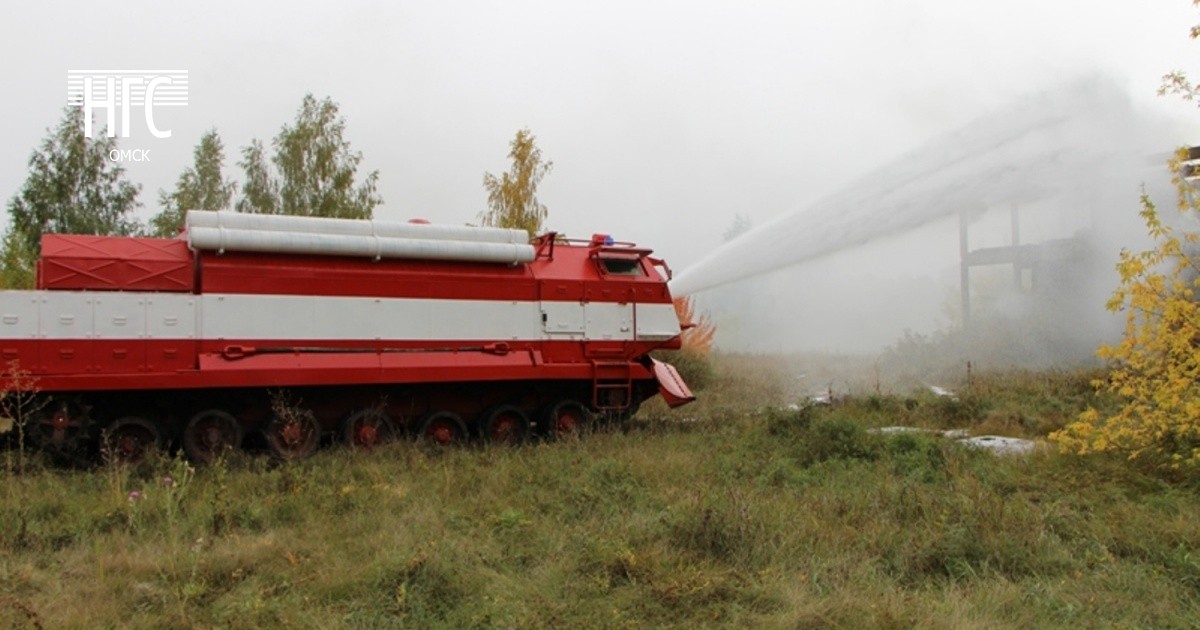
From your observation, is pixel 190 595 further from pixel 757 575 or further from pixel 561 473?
pixel 561 473

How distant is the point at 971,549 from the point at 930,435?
4405 mm

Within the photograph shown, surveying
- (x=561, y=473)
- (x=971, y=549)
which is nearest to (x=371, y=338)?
(x=561, y=473)

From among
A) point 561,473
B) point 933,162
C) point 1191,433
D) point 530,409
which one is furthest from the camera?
point 933,162

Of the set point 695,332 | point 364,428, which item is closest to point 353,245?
point 364,428

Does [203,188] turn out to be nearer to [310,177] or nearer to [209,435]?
[310,177]

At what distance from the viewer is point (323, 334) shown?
1091 centimetres

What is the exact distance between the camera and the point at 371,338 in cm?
1120

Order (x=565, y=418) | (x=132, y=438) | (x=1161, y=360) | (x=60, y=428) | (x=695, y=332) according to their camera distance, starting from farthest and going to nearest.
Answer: (x=695, y=332) → (x=565, y=418) → (x=132, y=438) → (x=60, y=428) → (x=1161, y=360)

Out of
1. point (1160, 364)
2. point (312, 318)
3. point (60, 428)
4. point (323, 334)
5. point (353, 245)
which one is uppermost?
point (353, 245)

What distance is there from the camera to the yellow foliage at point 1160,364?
7977mm

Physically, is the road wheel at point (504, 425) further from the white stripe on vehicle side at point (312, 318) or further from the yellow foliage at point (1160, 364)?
the yellow foliage at point (1160, 364)

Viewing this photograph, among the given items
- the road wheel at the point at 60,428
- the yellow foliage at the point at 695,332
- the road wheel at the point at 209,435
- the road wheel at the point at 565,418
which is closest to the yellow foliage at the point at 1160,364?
the road wheel at the point at 565,418

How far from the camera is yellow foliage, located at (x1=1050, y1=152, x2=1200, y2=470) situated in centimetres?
798

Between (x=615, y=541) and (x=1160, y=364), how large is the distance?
5640 millimetres
